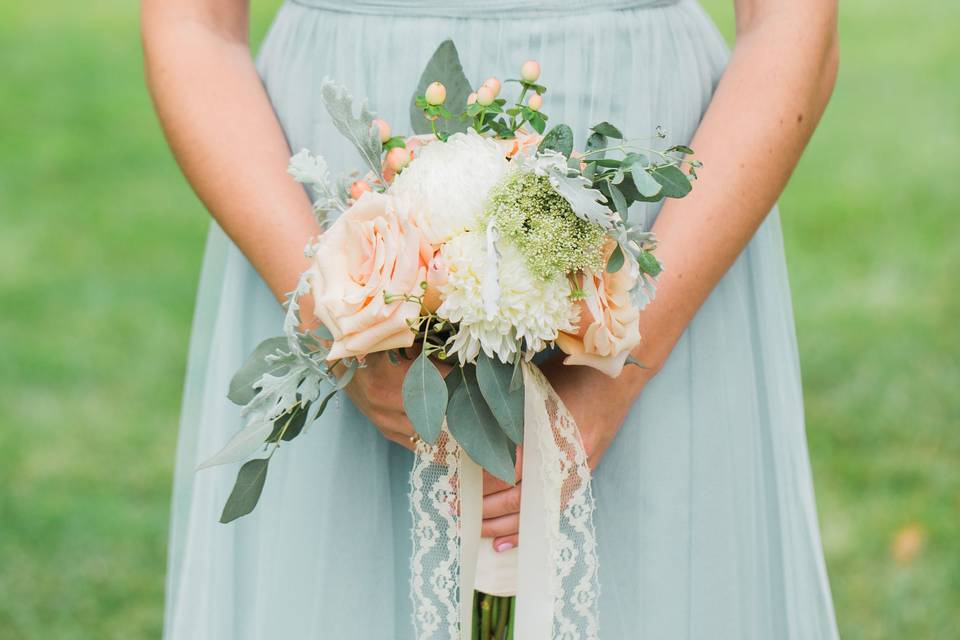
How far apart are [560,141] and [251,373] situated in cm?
50

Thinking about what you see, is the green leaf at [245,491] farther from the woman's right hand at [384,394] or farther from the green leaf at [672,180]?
the green leaf at [672,180]

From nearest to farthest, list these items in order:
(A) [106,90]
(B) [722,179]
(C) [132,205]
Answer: (B) [722,179] < (C) [132,205] < (A) [106,90]

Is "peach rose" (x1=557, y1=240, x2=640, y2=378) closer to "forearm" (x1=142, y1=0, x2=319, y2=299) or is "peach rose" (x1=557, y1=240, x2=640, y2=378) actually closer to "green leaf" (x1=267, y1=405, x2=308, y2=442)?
"green leaf" (x1=267, y1=405, x2=308, y2=442)

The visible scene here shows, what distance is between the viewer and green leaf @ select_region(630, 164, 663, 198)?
147cm

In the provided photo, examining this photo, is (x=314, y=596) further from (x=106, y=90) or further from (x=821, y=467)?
(x=106, y=90)

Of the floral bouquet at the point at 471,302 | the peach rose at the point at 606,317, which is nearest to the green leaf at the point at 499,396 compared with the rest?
the floral bouquet at the point at 471,302

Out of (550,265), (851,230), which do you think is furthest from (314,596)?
(851,230)

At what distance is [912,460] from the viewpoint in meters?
4.27

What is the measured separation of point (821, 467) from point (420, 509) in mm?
2874

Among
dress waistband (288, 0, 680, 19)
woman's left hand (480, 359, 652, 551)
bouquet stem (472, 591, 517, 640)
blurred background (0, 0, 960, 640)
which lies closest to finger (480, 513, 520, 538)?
woman's left hand (480, 359, 652, 551)

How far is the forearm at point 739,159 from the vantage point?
1824mm

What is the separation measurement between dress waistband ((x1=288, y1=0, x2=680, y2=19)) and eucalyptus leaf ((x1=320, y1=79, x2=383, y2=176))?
39 centimetres

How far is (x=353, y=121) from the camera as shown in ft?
5.20

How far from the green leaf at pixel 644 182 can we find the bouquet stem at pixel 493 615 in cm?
65
